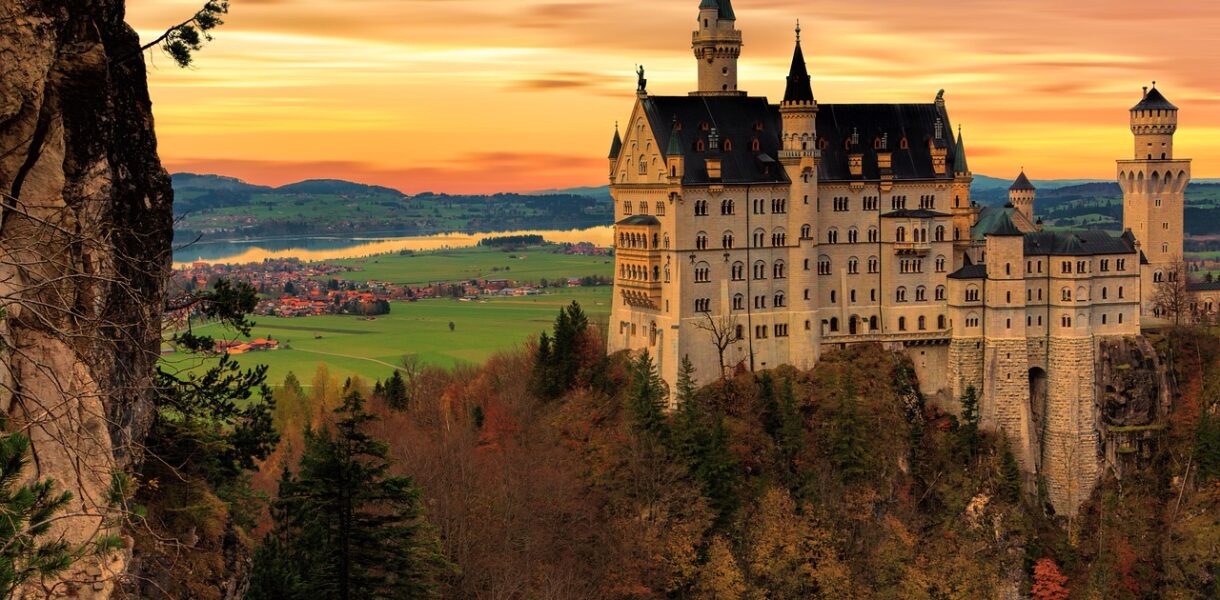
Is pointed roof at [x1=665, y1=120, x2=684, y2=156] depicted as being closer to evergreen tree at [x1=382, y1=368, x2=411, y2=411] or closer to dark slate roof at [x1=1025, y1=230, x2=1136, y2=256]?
dark slate roof at [x1=1025, y1=230, x2=1136, y2=256]

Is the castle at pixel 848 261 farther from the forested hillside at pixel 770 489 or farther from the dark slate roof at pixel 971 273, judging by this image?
the forested hillside at pixel 770 489

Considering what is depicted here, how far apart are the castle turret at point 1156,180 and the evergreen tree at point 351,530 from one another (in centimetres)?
7545

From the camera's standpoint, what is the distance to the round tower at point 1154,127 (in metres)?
110

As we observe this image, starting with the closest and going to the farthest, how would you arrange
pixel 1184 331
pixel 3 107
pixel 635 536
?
pixel 3 107
pixel 635 536
pixel 1184 331

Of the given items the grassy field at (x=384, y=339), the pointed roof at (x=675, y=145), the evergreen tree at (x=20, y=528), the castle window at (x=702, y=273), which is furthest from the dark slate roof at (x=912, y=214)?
the evergreen tree at (x=20, y=528)

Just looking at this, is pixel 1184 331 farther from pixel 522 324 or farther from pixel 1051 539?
pixel 522 324

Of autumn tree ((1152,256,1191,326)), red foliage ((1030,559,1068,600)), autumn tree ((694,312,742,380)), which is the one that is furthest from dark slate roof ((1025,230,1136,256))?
autumn tree ((694,312,742,380))

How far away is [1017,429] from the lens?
307 feet

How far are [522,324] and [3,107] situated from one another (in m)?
159

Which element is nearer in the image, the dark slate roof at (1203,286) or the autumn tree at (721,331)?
the autumn tree at (721,331)

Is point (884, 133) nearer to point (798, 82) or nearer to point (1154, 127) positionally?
point (798, 82)

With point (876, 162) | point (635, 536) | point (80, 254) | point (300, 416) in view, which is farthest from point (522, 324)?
point (80, 254)

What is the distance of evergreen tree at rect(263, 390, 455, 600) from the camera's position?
51.2m

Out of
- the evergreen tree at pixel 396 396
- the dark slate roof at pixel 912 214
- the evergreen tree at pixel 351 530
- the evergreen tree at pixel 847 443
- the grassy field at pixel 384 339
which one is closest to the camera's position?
the evergreen tree at pixel 351 530
